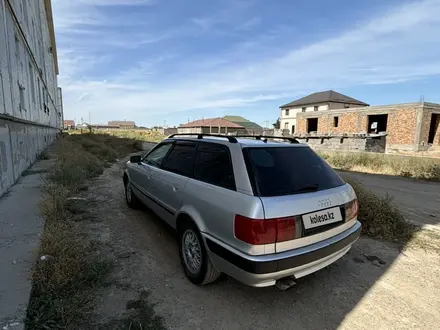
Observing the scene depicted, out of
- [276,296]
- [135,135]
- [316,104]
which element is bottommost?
[276,296]

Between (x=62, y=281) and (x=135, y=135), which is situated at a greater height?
(x=135, y=135)

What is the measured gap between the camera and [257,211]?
7.04ft

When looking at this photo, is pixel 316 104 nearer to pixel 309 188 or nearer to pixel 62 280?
pixel 309 188

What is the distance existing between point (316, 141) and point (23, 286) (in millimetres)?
23661

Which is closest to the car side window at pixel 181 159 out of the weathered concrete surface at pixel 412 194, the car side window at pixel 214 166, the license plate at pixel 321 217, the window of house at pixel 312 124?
the car side window at pixel 214 166

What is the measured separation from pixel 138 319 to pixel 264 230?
1344mm

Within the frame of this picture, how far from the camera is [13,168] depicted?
595 centimetres

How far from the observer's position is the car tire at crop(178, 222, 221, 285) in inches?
106

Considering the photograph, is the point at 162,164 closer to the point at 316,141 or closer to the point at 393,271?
the point at 393,271

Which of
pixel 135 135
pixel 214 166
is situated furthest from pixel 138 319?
pixel 135 135

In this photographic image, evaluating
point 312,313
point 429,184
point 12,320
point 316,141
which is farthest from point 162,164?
point 316,141

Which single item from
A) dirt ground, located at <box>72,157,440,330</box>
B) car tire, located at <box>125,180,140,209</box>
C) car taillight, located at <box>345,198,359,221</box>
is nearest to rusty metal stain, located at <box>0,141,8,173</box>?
car tire, located at <box>125,180,140,209</box>

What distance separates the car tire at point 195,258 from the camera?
2.69 meters

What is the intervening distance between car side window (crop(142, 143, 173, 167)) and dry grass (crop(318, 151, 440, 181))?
406 inches
